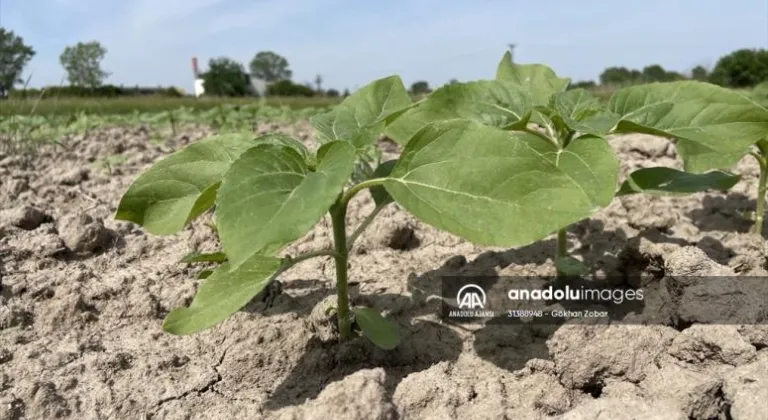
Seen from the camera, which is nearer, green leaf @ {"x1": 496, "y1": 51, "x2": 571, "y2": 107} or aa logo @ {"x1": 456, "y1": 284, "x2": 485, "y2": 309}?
aa logo @ {"x1": 456, "y1": 284, "x2": 485, "y2": 309}

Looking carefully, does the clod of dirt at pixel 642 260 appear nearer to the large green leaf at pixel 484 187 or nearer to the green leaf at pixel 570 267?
the green leaf at pixel 570 267

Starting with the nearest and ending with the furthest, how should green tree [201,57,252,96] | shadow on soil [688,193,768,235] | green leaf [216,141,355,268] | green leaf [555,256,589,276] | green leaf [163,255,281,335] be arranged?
green leaf [216,141,355,268] → green leaf [163,255,281,335] → green leaf [555,256,589,276] → shadow on soil [688,193,768,235] → green tree [201,57,252,96]

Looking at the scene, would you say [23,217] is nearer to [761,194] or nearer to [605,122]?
[605,122]

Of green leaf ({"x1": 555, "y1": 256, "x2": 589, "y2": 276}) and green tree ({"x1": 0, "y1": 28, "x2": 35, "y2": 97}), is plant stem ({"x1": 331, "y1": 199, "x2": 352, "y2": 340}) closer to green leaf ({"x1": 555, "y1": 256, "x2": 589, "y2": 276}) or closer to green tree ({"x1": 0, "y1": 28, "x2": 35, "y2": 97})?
green leaf ({"x1": 555, "y1": 256, "x2": 589, "y2": 276})

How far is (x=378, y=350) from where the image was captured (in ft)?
4.81

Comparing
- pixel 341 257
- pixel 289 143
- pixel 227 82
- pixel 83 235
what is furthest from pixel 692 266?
pixel 227 82

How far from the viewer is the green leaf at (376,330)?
1.34m

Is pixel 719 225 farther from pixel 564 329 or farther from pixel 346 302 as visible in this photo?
pixel 346 302

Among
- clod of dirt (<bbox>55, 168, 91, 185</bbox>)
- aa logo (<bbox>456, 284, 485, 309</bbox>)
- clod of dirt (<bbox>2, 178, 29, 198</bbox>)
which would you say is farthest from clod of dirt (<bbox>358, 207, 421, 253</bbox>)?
clod of dirt (<bbox>55, 168, 91, 185</bbox>)

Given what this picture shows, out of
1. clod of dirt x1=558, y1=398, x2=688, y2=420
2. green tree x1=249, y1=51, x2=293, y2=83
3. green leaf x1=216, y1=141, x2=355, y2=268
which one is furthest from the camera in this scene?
green tree x1=249, y1=51, x2=293, y2=83

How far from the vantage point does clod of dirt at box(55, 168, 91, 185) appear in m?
3.32

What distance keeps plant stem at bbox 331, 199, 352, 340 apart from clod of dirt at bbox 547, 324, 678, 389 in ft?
1.56

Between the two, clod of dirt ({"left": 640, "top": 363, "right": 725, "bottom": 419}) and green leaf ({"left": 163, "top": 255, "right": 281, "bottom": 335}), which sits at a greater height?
green leaf ({"left": 163, "top": 255, "right": 281, "bottom": 335})

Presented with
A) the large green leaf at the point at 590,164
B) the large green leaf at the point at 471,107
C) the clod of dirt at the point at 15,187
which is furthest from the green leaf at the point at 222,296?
the clod of dirt at the point at 15,187
